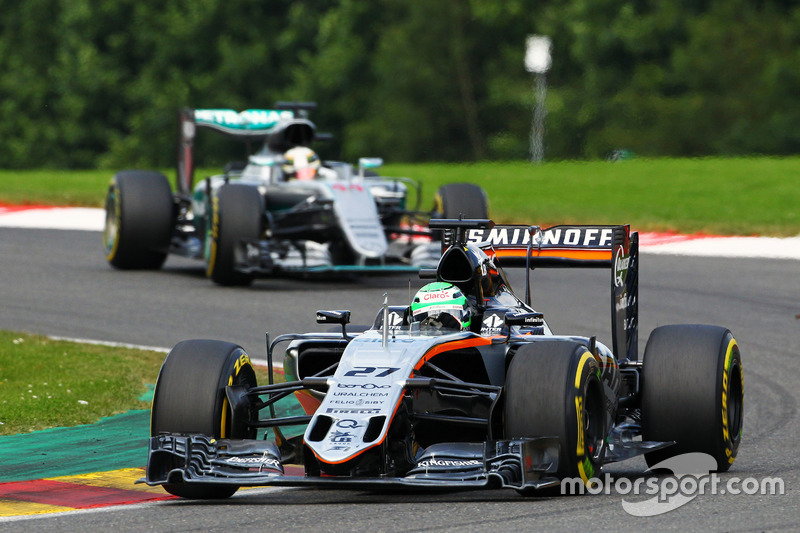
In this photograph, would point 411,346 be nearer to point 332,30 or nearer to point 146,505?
point 146,505

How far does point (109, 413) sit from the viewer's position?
980 cm

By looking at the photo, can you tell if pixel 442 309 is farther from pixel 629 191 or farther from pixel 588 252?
pixel 629 191

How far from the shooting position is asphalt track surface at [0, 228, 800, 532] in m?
6.46

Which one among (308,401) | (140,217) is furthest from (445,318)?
(140,217)

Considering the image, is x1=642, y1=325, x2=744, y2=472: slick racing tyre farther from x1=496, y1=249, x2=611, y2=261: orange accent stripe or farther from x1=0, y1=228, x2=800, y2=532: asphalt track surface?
x1=496, y1=249, x2=611, y2=261: orange accent stripe

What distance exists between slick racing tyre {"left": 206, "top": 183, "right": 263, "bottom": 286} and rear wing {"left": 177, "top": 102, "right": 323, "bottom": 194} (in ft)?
5.95

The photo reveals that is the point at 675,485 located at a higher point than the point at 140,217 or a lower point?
lower

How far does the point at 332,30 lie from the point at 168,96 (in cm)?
784

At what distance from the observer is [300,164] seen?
1761cm

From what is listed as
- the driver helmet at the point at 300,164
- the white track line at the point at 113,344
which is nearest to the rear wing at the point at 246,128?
the driver helmet at the point at 300,164

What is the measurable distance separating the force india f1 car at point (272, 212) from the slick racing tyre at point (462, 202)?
0.04ft

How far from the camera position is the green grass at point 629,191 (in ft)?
79.2

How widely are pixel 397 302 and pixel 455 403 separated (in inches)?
331

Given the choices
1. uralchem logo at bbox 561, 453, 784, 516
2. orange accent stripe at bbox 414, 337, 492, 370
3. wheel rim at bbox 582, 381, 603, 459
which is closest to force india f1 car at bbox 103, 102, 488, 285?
uralchem logo at bbox 561, 453, 784, 516
